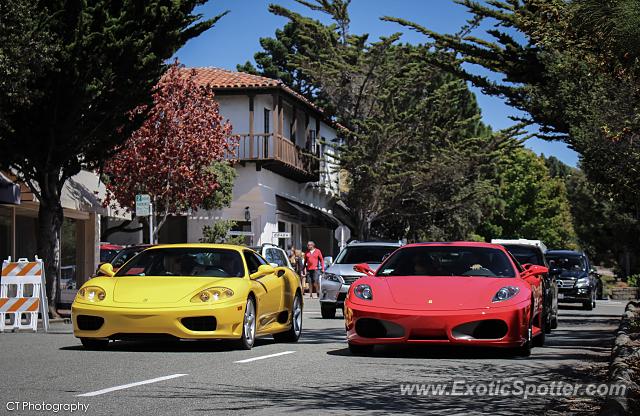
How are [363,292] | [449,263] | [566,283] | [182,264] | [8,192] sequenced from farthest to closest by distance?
[566,283], [8,192], [182,264], [449,263], [363,292]

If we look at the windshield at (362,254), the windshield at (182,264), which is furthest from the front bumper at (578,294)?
the windshield at (182,264)

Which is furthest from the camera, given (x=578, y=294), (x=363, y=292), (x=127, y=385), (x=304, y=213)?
(x=304, y=213)

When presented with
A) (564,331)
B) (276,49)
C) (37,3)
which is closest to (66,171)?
(37,3)

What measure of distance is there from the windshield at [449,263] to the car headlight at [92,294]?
3.45 metres

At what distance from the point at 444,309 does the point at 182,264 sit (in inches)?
156

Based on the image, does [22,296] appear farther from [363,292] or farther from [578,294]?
[578,294]

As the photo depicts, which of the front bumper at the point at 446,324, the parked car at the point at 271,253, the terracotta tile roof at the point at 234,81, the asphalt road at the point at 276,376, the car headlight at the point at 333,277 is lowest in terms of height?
the asphalt road at the point at 276,376

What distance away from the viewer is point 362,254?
86.5ft

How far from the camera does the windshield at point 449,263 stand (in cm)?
1512

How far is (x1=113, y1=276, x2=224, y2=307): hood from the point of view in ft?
47.4

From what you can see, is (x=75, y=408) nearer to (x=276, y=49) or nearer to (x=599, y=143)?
(x=599, y=143)

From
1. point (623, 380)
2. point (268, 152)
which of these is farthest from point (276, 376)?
point (268, 152)

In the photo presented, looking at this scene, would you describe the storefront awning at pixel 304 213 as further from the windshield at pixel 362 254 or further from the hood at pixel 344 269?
the hood at pixel 344 269

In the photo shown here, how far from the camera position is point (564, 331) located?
2164 cm
